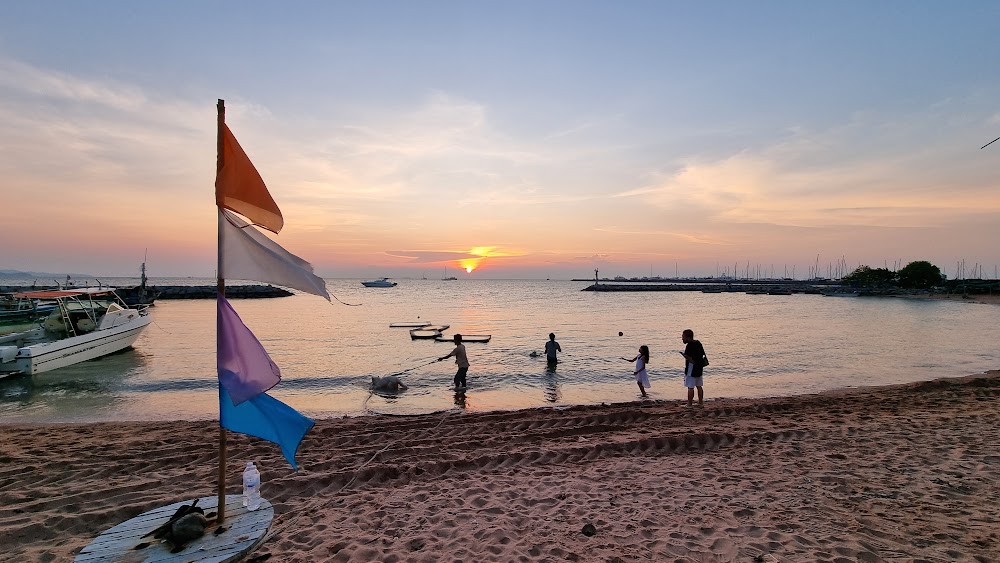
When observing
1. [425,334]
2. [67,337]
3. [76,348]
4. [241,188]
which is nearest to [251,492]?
[241,188]

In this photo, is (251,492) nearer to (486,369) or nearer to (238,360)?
(238,360)

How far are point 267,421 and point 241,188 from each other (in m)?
2.03

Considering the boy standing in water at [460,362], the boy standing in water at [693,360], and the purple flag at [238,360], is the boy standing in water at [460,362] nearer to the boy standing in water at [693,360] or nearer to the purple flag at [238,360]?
the boy standing in water at [693,360]

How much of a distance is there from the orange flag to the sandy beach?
3.21 metres

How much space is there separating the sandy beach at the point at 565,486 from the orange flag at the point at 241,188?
3.21 metres

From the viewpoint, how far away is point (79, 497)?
19.9ft

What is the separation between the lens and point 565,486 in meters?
6.25

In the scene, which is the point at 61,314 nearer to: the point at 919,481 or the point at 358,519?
the point at 358,519

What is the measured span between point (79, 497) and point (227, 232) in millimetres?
4767

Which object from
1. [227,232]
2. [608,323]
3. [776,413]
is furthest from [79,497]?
Answer: [608,323]

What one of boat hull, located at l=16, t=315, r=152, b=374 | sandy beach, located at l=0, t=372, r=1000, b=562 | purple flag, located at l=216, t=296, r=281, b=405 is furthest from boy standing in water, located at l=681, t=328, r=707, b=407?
boat hull, located at l=16, t=315, r=152, b=374

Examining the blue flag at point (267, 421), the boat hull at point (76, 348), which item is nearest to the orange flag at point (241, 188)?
the blue flag at point (267, 421)

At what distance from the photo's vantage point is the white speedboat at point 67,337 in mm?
16717

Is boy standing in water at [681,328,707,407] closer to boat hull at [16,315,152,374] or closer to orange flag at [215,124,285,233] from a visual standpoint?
orange flag at [215,124,285,233]
